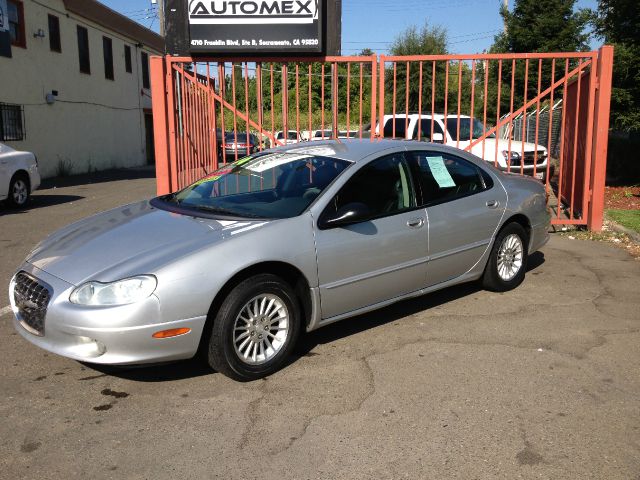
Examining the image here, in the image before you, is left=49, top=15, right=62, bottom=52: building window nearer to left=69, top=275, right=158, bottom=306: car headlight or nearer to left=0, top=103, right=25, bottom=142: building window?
left=0, top=103, right=25, bottom=142: building window

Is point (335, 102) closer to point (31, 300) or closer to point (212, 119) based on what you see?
point (212, 119)

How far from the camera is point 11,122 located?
17.8 m

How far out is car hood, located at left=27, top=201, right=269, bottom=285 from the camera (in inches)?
144

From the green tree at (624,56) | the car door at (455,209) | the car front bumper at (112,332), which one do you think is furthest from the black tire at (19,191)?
the green tree at (624,56)

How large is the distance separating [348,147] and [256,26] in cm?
410

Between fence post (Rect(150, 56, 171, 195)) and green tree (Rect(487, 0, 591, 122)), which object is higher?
green tree (Rect(487, 0, 591, 122))

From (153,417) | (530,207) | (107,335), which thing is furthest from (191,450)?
(530,207)

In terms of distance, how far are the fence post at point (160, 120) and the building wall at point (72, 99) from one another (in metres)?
11.1

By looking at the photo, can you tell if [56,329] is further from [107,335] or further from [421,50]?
[421,50]

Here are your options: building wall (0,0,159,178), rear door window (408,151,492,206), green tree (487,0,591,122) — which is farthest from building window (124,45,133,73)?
rear door window (408,151,492,206)

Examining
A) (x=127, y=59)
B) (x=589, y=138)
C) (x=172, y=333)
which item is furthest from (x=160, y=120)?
(x=127, y=59)

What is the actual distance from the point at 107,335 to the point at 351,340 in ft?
6.16

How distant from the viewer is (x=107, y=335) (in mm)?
3480

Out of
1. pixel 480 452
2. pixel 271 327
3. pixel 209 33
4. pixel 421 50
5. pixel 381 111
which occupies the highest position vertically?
pixel 421 50
